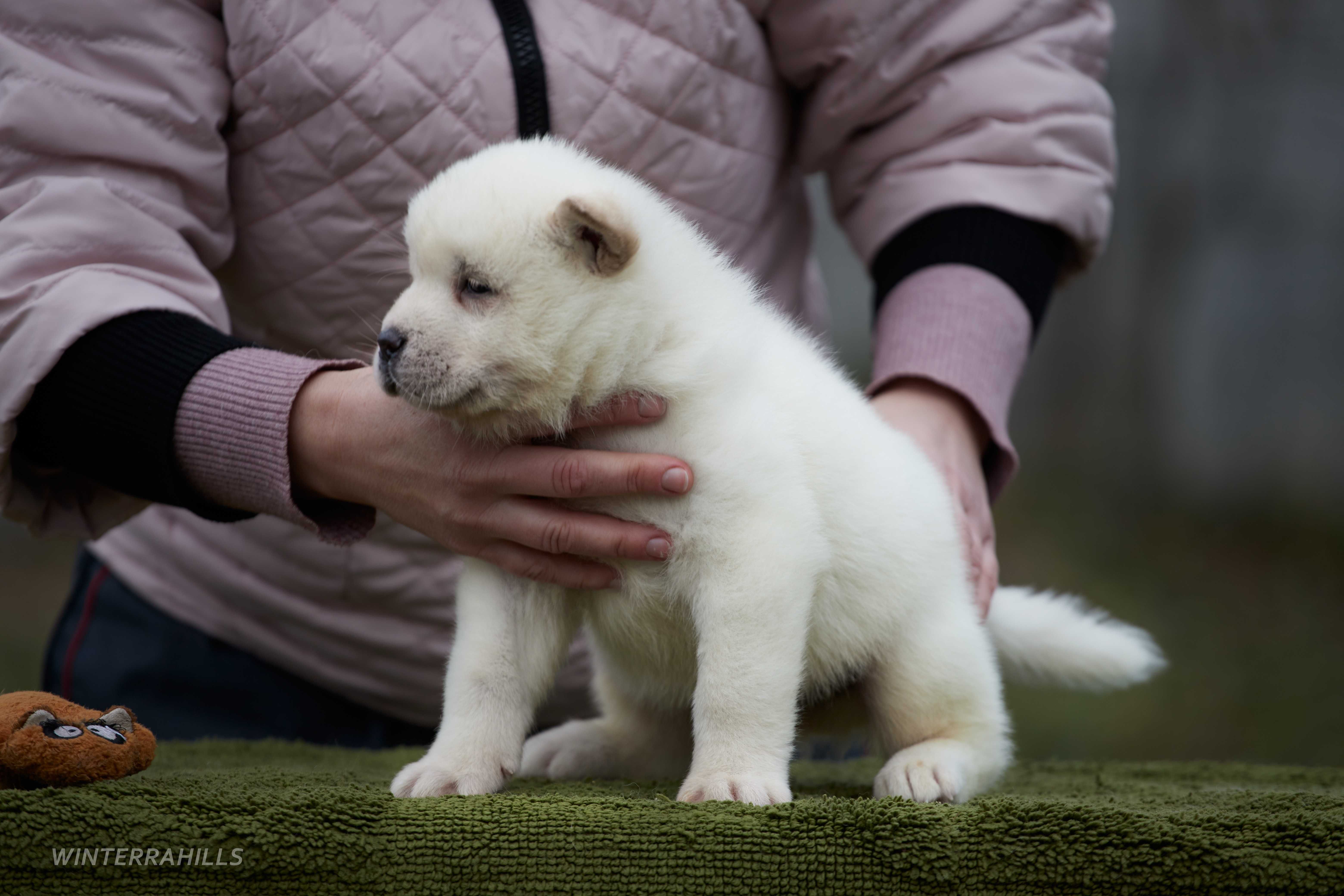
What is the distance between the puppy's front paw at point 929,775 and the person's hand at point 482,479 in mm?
562

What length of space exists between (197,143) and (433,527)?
36.3 inches

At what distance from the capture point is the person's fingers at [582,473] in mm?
1799

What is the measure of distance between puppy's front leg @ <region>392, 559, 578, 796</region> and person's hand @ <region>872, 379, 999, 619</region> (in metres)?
0.85

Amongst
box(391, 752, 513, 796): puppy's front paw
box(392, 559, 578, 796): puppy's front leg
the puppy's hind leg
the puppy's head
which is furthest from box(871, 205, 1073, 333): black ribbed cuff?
box(391, 752, 513, 796): puppy's front paw

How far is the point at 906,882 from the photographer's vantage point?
150cm

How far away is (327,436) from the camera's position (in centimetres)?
196

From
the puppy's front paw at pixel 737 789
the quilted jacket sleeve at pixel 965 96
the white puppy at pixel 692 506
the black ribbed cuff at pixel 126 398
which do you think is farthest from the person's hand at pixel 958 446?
the black ribbed cuff at pixel 126 398

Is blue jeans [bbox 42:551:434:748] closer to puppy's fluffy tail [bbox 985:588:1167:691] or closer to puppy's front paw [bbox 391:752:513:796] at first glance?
puppy's front paw [bbox 391:752:513:796]

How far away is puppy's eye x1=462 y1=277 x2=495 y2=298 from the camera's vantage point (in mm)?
1847

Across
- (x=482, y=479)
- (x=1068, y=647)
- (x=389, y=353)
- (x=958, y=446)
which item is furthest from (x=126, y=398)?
(x=1068, y=647)

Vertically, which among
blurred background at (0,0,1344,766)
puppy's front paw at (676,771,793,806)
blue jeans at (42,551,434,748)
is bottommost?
blue jeans at (42,551,434,748)

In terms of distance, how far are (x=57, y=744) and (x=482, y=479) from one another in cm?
73

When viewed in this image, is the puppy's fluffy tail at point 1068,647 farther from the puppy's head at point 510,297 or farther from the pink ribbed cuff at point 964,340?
the puppy's head at point 510,297

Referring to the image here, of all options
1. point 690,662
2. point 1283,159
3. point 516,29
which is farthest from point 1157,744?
point 516,29
